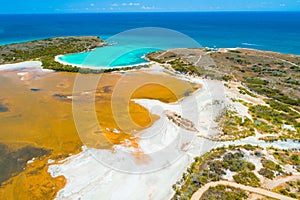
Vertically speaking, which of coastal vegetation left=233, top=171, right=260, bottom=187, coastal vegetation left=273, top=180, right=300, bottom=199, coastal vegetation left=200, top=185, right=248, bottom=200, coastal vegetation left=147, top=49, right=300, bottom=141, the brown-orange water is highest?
coastal vegetation left=147, top=49, right=300, bottom=141

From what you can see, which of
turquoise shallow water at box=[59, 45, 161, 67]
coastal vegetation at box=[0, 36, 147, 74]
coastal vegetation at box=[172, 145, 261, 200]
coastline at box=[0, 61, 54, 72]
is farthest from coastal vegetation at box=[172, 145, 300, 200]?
coastline at box=[0, 61, 54, 72]

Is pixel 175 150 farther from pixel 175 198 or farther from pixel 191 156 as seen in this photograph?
pixel 175 198


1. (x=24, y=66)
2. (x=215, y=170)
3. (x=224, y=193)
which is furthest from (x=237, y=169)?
(x=24, y=66)

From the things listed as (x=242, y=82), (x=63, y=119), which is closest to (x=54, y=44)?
(x=63, y=119)

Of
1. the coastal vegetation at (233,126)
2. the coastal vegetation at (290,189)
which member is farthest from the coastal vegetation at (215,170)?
the coastal vegetation at (233,126)

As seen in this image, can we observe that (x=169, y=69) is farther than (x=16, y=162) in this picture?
Yes

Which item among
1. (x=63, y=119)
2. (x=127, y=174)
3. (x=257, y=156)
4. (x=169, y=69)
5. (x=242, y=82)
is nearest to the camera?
(x=127, y=174)

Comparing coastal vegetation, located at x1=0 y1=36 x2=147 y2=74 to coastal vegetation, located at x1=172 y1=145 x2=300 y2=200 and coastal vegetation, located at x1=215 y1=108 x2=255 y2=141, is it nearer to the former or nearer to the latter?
coastal vegetation, located at x1=215 y1=108 x2=255 y2=141

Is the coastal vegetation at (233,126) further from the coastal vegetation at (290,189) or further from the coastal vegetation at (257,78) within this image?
the coastal vegetation at (290,189)
